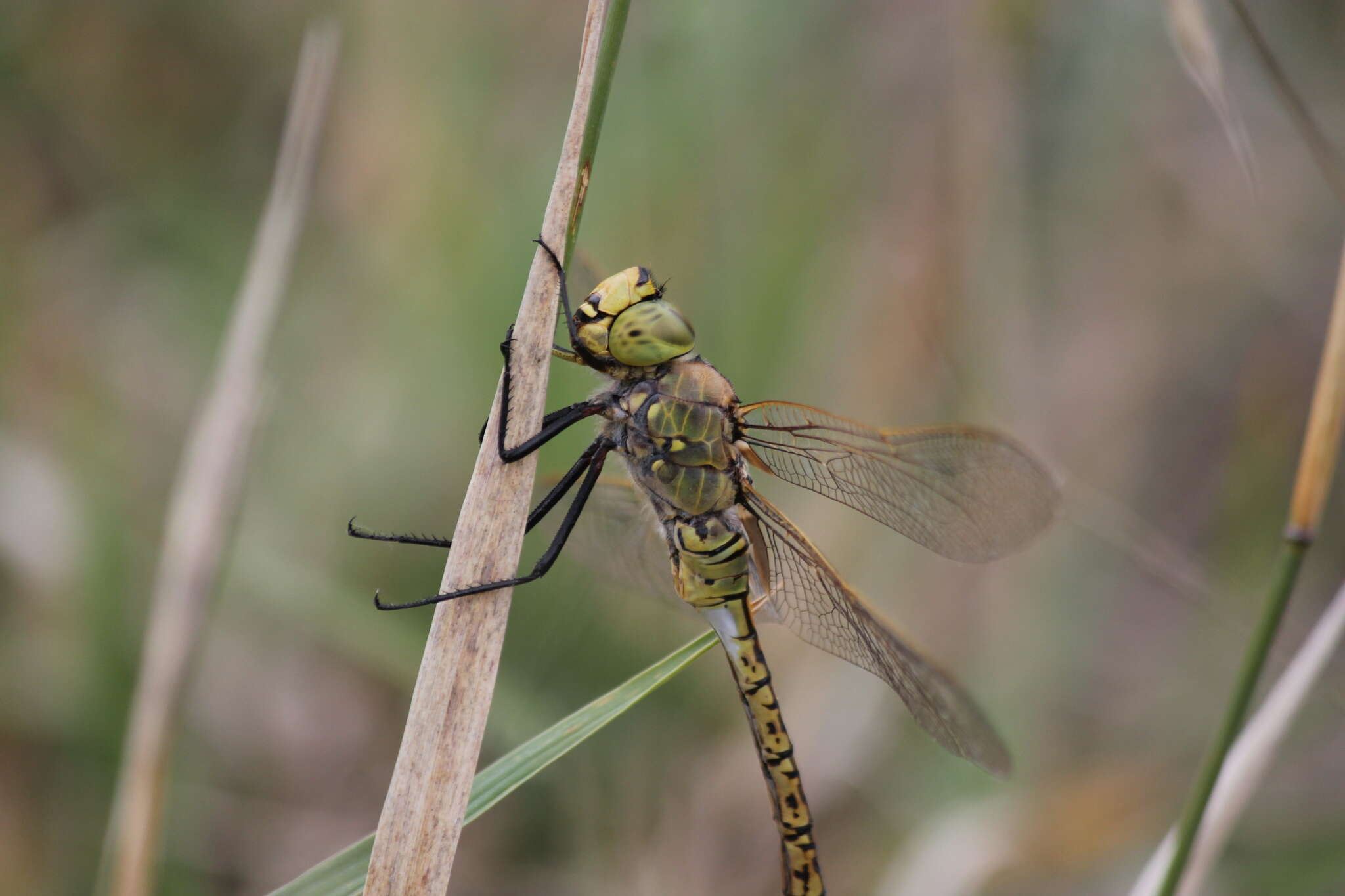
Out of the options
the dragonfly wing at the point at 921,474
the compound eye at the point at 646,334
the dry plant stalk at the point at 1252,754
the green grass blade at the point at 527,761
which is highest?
the compound eye at the point at 646,334

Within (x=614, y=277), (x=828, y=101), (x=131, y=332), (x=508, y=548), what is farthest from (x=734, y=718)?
(x=131, y=332)

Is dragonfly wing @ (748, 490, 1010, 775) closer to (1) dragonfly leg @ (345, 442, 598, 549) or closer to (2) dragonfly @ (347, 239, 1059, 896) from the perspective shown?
(2) dragonfly @ (347, 239, 1059, 896)

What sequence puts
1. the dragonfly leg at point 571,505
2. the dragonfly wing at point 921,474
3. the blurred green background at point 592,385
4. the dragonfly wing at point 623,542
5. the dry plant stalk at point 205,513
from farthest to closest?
the blurred green background at point 592,385 < the dragonfly wing at point 623,542 < the dragonfly wing at point 921,474 < the dragonfly leg at point 571,505 < the dry plant stalk at point 205,513

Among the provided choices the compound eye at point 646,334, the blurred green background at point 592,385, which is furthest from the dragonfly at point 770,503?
the blurred green background at point 592,385

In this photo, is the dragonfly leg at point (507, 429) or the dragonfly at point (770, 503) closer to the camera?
the dragonfly leg at point (507, 429)

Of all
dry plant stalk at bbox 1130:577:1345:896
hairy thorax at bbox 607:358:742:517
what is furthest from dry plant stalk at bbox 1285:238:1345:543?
hairy thorax at bbox 607:358:742:517

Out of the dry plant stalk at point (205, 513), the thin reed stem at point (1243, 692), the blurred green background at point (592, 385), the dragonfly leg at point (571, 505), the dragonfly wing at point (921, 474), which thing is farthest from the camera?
the blurred green background at point (592, 385)

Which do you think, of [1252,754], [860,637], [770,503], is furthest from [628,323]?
[1252,754]

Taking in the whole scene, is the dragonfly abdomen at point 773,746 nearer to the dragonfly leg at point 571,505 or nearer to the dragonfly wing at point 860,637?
the dragonfly wing at point 860,637

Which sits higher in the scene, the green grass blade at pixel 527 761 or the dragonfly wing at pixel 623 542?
the dragonfly wing at pixel 623 542
